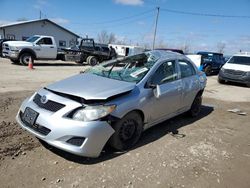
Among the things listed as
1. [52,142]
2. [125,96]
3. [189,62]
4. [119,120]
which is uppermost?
[189,62]

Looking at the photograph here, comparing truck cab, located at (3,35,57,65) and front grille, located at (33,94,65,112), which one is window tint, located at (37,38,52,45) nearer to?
truck cab, located at (3,35,57,65)

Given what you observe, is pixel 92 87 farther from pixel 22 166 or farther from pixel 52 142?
pixel 22 166

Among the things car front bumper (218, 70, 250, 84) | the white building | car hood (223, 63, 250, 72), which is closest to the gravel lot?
car front bumper (218, 70, 250, 84)

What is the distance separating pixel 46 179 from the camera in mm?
3170

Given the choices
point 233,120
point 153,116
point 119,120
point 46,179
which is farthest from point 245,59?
point 46,179

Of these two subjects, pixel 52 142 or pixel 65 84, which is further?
pixel 65 84

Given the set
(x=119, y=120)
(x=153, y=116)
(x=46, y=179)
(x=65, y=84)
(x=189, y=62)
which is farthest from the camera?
(x=189, y=62)

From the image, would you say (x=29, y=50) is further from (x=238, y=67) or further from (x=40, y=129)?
(x=40, y=129)

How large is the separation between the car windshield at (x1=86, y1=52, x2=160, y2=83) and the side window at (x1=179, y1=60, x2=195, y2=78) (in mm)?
694

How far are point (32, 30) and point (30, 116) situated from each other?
3392cm

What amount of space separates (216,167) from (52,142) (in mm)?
2524

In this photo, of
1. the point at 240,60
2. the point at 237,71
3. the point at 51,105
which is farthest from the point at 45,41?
the point at 51,105

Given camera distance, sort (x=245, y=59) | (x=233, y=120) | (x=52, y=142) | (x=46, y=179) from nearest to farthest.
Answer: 1. (x=46, y=179)
2. (x=52, y=142)
3. (x=233, y=120)
4. (x=245, y=59)

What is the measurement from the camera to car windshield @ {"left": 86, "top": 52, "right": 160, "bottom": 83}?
14.8 ft
